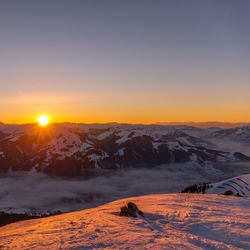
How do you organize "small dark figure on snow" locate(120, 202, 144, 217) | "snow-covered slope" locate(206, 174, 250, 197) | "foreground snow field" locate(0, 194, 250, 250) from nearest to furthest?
"foreground snow field" locate(0, 194, 250, 250)
"small dark figure on snow" locate(120, 202, 144, 217)
"snow-covered slope" locate(206, 174, 250, 197)

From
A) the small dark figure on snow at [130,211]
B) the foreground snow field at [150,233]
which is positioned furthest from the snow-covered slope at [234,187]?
the small dark figure on snow at [130,211]

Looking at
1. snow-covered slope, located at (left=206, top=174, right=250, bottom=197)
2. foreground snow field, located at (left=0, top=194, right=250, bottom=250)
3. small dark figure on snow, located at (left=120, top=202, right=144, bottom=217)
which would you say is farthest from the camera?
snow-covered slope, located at (left=206, top=174, right=250, bottom=197)

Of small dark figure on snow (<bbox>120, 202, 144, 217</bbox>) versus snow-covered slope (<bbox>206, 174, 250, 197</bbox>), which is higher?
small dark figure on snow (<bbox>120, 202, 144, 217</bbox>)

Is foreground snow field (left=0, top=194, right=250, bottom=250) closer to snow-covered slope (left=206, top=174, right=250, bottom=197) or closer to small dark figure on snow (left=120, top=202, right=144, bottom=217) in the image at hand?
small dark figure on snow (left=120, top=202, right=144, bottom=217)

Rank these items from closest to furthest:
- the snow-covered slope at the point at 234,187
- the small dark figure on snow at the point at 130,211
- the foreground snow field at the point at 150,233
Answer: the foreground snow field at the point at 150,233, the small dark figure on snow at the point at 130,211, the snow-covered slope at the point at 234,187

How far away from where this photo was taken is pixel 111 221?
36125 mm

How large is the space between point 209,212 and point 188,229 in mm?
9319

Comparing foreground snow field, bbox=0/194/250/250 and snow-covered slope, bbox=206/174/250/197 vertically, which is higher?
foreground snow field, bbox=0/194/250/250

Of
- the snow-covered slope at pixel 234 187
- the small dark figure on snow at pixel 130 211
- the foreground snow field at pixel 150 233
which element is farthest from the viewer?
the snow-covered slope at pixel 234 187

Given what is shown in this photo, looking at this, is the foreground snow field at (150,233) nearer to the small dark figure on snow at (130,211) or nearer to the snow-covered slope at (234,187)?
the small dark figure on snow at (130,211)

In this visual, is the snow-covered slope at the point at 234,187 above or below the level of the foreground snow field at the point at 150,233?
below

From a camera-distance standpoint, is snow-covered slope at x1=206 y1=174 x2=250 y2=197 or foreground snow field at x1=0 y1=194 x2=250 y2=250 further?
snow-covered slope at x1=206 y1=174 x2=250 y2=197

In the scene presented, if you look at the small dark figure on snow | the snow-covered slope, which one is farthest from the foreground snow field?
the snow-covered slope

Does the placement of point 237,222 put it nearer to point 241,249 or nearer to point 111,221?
point 241,249
